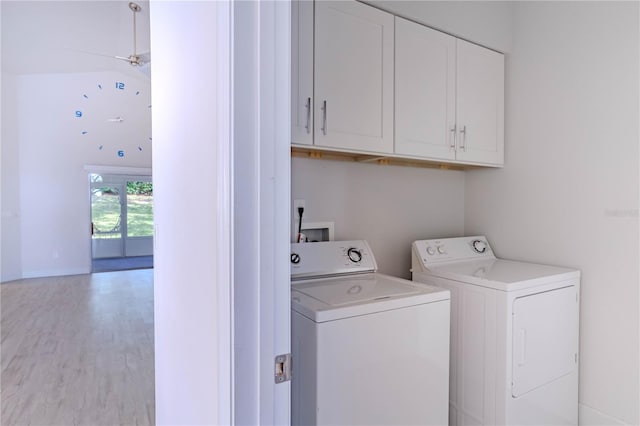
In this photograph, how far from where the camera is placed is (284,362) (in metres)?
0.65

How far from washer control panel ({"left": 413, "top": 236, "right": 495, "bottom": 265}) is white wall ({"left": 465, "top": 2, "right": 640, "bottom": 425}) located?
0.17m

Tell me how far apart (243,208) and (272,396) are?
1.11 feet

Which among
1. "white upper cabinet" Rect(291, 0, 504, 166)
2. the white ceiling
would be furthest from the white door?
the white ceiling

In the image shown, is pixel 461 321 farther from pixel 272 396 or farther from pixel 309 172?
pixel 272 396

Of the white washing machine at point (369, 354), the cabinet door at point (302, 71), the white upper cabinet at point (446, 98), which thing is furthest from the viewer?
the white upper cabinet at point (446, 98)

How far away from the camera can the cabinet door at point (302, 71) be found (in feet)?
4.90

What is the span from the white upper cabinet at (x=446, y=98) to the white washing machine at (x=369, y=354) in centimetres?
82

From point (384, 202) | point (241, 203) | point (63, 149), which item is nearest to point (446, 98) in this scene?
point (384, 202)

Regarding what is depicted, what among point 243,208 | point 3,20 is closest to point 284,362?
point 243,208

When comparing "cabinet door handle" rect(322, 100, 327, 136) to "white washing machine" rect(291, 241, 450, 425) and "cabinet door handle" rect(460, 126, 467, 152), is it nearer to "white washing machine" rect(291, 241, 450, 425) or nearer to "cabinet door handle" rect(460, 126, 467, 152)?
"white washing machine" rect(291, 241, 450, 425)

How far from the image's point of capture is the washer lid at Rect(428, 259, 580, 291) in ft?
5.24

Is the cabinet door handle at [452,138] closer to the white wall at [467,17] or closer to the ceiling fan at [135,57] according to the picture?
the white wall at [467,17]

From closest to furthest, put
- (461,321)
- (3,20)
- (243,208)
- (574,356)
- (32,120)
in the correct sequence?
(243,208), (461,321), (574,356), (3,20), (32,120)

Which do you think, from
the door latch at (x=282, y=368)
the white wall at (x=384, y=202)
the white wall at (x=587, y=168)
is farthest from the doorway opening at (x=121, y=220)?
the door latch at (x=282, y=368)
